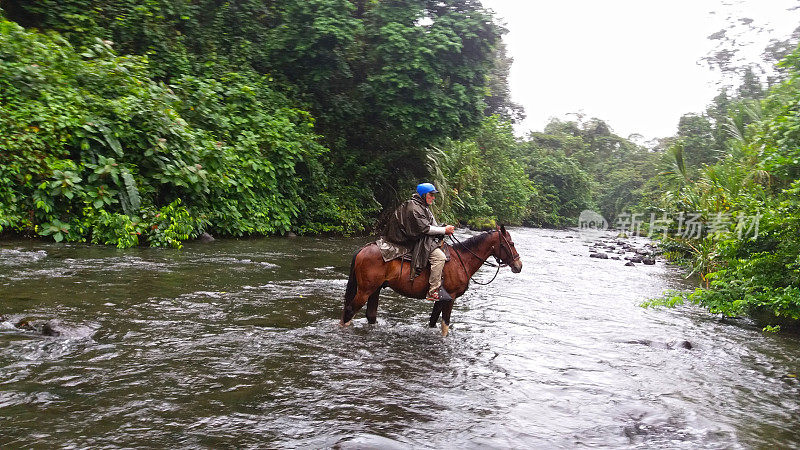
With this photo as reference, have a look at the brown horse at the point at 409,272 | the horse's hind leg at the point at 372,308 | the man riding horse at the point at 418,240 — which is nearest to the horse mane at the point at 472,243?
the brown horse at the point at 409,272

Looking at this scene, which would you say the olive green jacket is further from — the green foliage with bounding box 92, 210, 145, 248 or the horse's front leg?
the green foliage with bounding box 92, 210, 145, 248

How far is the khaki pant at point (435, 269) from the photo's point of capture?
23.1ft

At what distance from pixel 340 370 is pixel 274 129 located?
490 inches

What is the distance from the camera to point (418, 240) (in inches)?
281

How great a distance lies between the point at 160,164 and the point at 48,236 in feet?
9.31

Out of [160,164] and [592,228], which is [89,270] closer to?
[160,164]

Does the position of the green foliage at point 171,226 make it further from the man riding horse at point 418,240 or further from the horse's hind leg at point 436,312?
the horse's hind leg at point 436,312

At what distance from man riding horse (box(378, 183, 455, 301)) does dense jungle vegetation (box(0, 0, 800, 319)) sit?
15.6 feet

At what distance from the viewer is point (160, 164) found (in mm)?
12633

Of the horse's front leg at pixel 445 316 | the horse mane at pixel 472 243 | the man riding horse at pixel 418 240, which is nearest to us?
the man riding horse at pixel 418 240

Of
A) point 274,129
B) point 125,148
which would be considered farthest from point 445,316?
point 274,129

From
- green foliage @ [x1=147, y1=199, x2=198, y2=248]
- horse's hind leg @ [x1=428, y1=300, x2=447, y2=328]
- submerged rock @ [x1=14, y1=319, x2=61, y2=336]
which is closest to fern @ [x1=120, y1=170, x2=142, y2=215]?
green foliage @ [x1=147, y1=199, x2=198, y2=248]

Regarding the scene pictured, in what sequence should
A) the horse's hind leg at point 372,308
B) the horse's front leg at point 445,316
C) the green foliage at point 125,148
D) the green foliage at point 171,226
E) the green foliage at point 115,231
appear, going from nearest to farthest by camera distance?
the horse's front leg at point 445,316 → the horse's hind leg at point 372,308 → the green foliage at point 125,148 → the green foliage at point 115,231 → the green foliage at point 171,226

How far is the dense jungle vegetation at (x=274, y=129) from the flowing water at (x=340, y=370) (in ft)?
5.59
